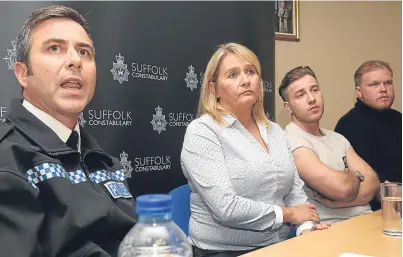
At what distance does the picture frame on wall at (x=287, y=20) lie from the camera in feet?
10.7

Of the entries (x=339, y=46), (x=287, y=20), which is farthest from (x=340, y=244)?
(x=339, y=46)

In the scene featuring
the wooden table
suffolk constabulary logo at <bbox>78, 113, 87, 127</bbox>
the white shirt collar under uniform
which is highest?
the white shirt collar under uniform

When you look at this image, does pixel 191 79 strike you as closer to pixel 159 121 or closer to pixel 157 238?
pixel 159 121

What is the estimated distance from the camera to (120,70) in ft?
6.79

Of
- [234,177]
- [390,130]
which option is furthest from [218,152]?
[390,130]

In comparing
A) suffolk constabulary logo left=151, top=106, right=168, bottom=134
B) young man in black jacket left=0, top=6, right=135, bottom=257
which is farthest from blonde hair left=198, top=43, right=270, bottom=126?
young man in black jacket left=0, top=6, right=135, bottom=257

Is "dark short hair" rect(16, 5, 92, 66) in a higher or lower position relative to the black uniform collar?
higher

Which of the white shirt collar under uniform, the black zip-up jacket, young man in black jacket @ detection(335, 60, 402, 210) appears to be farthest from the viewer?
young man in black jacket @ detection(335, 60, 402, 210)

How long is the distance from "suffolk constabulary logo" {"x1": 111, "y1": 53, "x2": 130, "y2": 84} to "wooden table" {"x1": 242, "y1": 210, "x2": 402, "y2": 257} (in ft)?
3.83

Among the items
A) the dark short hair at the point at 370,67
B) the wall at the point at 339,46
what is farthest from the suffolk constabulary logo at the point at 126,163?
the dark short hair at the point at 370,67

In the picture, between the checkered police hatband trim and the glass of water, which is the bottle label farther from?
the glass of water

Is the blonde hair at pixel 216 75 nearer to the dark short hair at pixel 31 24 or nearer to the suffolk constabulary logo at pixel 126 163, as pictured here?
the suffolk constabulary logo at pixel 126 163

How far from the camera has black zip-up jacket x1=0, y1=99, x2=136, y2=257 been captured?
0.98 m

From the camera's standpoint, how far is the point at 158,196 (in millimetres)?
745
